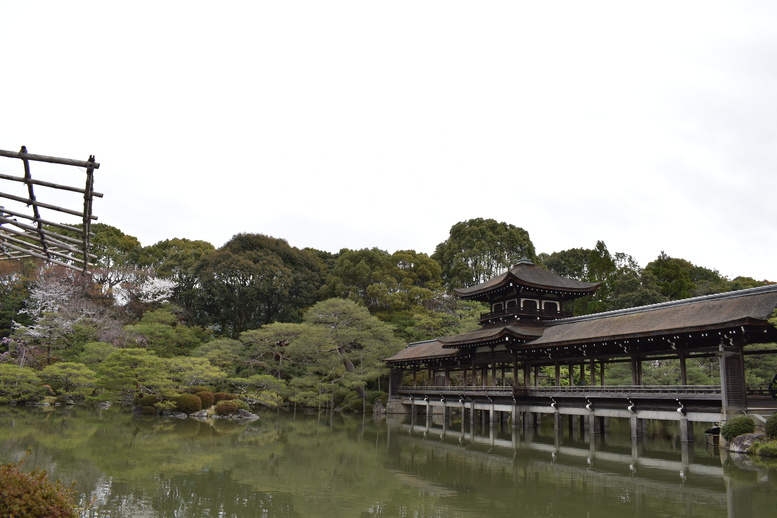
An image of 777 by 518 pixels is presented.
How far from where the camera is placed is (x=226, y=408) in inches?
1217

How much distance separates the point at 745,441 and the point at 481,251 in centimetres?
3509

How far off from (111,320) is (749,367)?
39687 millimetres

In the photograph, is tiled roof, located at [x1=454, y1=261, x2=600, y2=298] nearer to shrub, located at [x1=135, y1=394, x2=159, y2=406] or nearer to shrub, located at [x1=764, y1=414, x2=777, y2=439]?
shrub, located at [x1=764, y1=414, x2=777, y2=439]

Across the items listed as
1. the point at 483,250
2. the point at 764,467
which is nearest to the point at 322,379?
the point at 483,250

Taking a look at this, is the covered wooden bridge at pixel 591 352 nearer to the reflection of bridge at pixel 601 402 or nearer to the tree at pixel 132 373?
the reflection of bridge at pixel 601 402

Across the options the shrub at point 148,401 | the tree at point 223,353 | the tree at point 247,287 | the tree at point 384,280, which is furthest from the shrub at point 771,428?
the tree at point 247,287

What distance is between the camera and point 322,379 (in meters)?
37.6

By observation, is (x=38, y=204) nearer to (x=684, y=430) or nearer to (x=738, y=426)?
(x=738, y=426)

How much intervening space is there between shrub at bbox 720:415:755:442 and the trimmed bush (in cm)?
2467

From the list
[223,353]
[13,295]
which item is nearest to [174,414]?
[223,353]

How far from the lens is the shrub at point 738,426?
1722 centimetres

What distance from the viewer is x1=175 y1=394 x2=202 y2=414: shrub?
29969 millimetres

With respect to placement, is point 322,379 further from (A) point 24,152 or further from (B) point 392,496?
(A) point 24,152

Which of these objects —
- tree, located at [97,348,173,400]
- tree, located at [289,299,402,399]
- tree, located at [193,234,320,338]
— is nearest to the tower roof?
tree, located at [289,299,402,399]
